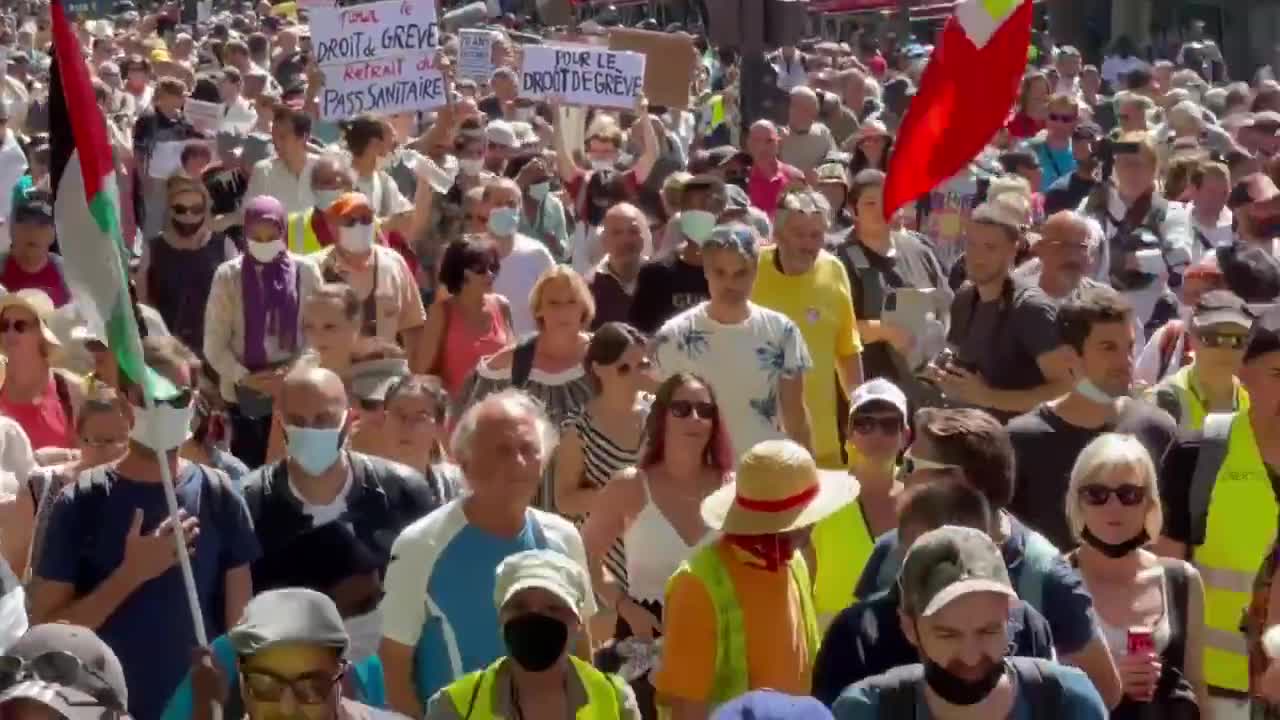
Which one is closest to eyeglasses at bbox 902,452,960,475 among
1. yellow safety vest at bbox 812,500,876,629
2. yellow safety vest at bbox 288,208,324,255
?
yellow safety vest at bbox 812,500,876,629

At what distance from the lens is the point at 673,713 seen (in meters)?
5.86

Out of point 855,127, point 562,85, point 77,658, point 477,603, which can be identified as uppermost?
point 77,658

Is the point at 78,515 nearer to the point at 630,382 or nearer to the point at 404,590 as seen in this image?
the point at 404,590

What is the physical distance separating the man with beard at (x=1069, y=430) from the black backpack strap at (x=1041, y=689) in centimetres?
249

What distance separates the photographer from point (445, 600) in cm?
586

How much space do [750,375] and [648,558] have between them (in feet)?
5.29

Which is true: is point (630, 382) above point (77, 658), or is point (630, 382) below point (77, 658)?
below

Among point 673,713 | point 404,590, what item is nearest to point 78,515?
point 404,590

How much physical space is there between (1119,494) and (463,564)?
1478 millimetres

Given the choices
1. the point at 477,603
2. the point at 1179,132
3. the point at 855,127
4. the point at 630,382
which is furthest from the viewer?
the point at 855,127

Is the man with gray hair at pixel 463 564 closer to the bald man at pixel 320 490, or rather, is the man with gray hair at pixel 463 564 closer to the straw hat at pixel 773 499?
the straw hat at pixel 773 499

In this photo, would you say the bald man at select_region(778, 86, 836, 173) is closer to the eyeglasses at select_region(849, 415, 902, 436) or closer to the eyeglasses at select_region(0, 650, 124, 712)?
the eyeglasses at select_region(849, 415, 902, 436)

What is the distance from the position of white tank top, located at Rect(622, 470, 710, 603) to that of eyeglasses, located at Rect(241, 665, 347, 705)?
227 centimetres

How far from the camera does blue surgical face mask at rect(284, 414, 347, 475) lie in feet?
21.3
